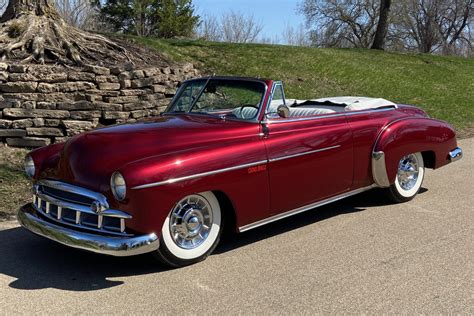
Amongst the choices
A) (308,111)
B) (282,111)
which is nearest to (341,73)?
(308,111)

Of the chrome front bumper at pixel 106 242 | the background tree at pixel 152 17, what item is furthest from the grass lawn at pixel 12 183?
the background tree at pixel 152 17

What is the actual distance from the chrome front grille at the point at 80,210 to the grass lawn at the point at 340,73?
9098mm

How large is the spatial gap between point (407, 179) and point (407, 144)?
0.49m

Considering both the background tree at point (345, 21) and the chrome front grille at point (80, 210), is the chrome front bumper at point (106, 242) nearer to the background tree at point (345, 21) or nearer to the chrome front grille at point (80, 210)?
the chrome front grille at point (80, 210)

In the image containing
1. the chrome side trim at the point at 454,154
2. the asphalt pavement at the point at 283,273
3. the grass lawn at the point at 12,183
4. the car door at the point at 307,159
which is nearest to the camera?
the asphalt pavement at the point at 283,273

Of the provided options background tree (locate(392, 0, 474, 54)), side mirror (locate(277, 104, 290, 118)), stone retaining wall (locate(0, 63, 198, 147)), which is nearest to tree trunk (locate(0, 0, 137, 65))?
stone retaining wall (locate(0, 63, 198, 147))

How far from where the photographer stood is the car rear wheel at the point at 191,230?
4.13 metres

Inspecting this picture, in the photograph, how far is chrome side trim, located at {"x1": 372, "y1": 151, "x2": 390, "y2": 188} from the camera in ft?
A: 18.4

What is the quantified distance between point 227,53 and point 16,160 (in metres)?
8.56

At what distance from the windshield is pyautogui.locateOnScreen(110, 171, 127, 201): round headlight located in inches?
57.2

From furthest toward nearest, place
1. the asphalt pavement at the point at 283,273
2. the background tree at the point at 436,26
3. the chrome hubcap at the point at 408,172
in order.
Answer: the background tree at the point at 436,26
the chrome hubcap at the point at 408,172
the asphalt pavement at the point at 283,273

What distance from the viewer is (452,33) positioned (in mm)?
53719

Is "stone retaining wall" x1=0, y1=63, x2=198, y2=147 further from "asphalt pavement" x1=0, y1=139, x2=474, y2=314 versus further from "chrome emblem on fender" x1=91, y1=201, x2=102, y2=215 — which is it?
"chrome emblem on fender" x1=91, y1=201, x2=102, y2=215

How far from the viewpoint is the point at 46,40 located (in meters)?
9.18
